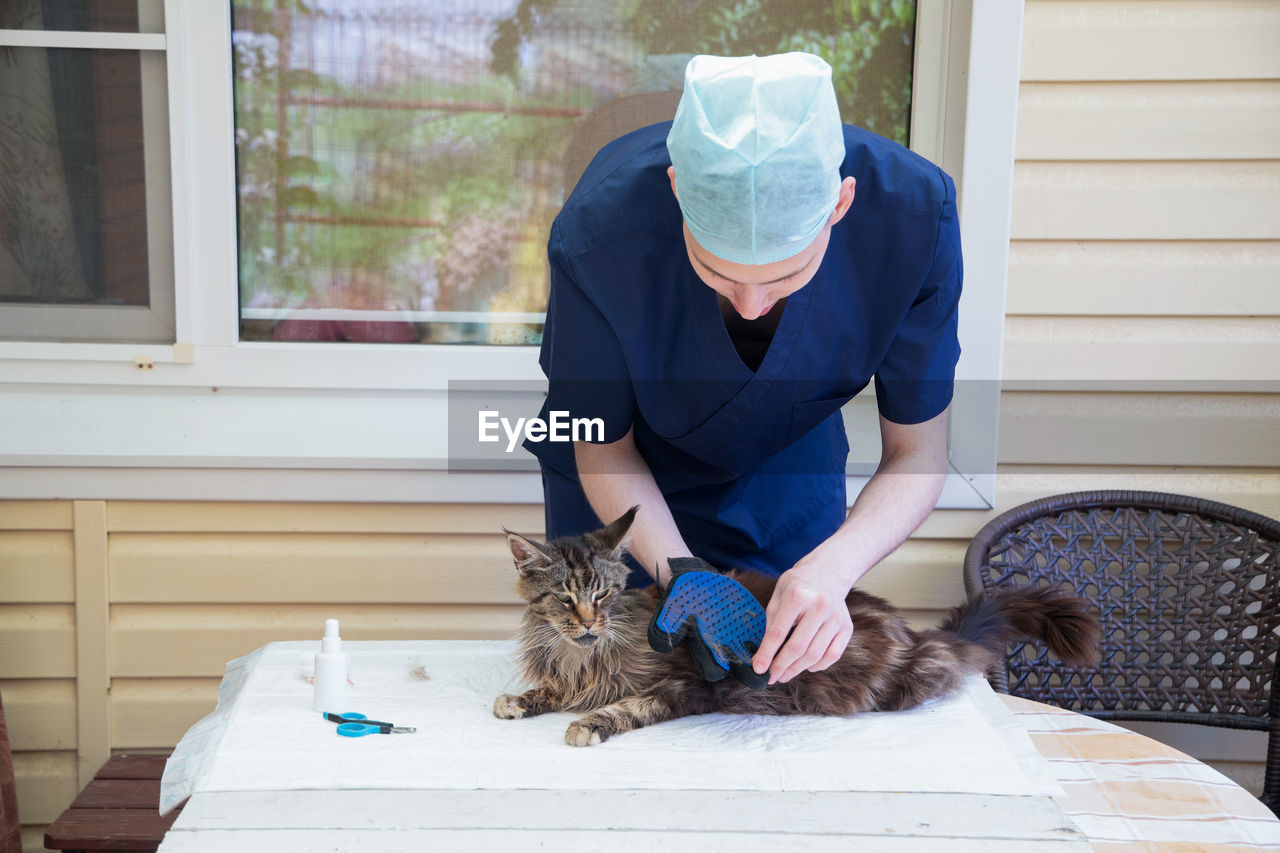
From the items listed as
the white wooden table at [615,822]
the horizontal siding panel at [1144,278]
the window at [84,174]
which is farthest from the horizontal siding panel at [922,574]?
the window at [84,174]

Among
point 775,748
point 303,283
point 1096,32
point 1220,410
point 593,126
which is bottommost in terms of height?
point 775,748

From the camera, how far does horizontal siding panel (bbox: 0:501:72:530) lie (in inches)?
96.1

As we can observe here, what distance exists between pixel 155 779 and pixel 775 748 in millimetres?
1744

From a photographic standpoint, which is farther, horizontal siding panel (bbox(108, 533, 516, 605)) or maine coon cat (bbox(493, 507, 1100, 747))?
horizontal siding panel (bbox(108, 533, 516, 605))

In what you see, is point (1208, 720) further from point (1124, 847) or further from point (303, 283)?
point (303, 283)

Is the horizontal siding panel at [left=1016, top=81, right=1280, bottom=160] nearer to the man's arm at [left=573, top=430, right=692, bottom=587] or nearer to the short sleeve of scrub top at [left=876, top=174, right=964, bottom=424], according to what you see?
the short sleeve of scrub top at [left=876, top=174, right=964, bottom=424]

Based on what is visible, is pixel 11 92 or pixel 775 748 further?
pixel 11 92

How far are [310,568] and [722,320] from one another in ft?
4.87

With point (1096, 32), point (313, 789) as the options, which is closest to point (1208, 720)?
point (1096, 32)

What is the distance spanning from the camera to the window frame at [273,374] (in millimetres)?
2408

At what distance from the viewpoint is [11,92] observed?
248 centimetres

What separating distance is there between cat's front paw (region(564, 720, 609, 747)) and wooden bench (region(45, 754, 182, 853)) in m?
1.15

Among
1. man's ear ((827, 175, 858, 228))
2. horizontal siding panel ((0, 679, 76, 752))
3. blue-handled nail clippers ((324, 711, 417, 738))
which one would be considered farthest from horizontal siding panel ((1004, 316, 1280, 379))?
horizontal siding panel ((0, 679, 76, 752))

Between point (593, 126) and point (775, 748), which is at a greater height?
point (593, 126)
